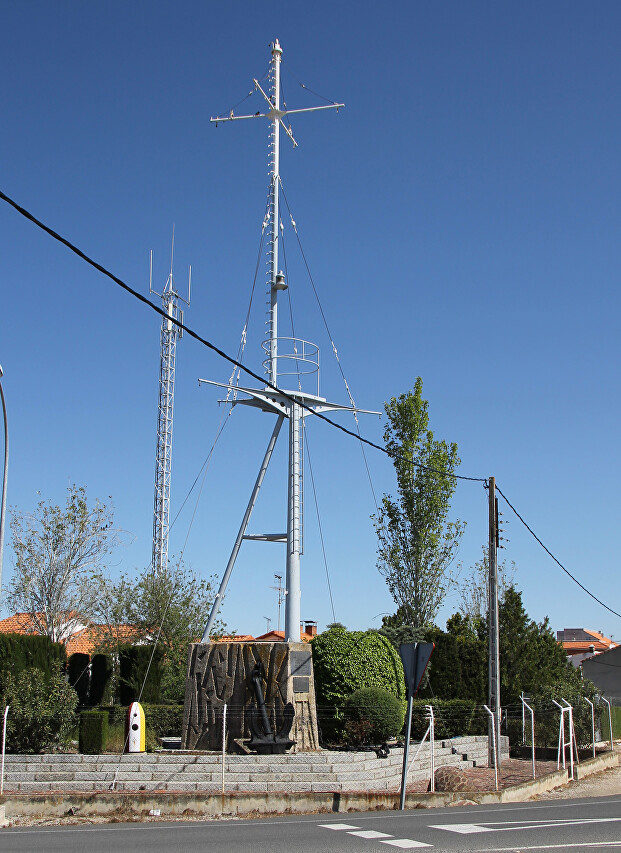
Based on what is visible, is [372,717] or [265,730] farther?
[372,717]

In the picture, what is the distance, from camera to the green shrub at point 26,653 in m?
22.4

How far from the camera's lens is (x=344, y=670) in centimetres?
2070

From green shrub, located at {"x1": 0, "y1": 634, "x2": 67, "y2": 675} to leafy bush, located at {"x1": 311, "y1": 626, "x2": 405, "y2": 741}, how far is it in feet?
22.9

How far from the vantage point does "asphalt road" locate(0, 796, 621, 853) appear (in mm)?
9789

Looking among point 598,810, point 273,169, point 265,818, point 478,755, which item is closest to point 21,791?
point 265,818

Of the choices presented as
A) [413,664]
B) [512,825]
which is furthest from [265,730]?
[512,825]

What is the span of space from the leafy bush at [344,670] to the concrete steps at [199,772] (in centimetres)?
290

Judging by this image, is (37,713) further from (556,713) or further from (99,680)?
(556,713)

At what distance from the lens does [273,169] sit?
24000 millimetres

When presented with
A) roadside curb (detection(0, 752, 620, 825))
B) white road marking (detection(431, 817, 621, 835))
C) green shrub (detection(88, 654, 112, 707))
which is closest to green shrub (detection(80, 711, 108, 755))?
roadside curb (detection(0, 752, 620, 825))

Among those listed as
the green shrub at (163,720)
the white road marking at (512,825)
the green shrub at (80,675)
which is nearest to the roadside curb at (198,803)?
the white road marking at (512,825)

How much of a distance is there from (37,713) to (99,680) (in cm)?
942

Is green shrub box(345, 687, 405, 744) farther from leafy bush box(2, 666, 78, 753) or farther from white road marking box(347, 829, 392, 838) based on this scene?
white road marking box(347, 829, 392, 838)

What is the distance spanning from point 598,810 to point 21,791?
10128mm
